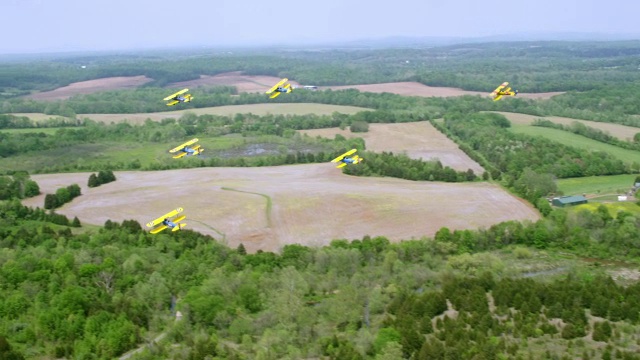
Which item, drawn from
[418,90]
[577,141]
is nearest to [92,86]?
[418,90]

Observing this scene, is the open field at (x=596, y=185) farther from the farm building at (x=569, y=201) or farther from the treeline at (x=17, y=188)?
the treeline at (x=17, y=188)

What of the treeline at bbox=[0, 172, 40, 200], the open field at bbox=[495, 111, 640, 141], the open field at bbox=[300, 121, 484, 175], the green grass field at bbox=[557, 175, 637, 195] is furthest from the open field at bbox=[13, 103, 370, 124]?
the green grass field at bbox=[557, 175, 637, 195]

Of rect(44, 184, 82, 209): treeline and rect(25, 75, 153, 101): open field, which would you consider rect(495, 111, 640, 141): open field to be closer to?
rect(44, 184, 82, 209): treeline

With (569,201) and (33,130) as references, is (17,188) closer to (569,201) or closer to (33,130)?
(33,130)

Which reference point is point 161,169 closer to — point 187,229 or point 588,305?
point 187,229

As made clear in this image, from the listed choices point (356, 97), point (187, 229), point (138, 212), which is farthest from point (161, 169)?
point (356, 97)
